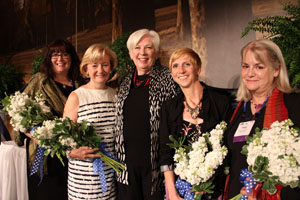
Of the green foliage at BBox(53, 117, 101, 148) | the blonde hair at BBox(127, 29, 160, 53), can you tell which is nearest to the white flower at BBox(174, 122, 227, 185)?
the green foliage at BBox(53, 117, 101, 148)

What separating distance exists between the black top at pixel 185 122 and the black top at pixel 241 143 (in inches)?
6.9

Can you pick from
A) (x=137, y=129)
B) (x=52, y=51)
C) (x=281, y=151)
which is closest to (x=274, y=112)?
(x=281, y=151)

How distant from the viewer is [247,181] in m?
1.70

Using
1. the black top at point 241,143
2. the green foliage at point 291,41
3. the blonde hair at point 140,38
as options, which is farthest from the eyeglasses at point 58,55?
the green foliage at point 291,41

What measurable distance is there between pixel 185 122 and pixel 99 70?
0.99 m

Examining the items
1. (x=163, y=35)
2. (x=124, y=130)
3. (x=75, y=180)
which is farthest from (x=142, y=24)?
(x=75, y=180)

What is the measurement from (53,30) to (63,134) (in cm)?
518

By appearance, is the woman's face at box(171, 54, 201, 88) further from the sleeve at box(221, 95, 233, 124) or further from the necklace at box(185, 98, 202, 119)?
the sleeve at box(221, 95, 233, 124)

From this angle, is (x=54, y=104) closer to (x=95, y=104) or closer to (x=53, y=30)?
(x=95, y=104)

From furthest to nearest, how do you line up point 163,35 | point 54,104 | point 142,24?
1. point 142,24
2. point 163,35
3. point 54,104

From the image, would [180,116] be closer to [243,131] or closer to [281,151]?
[243,131]

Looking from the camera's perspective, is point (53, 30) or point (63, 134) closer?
point (63, 134)

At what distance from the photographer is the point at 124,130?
2.54 meters

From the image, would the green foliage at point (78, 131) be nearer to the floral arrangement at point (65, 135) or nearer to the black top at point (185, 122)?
the floral arrangement at point (65, 135)
